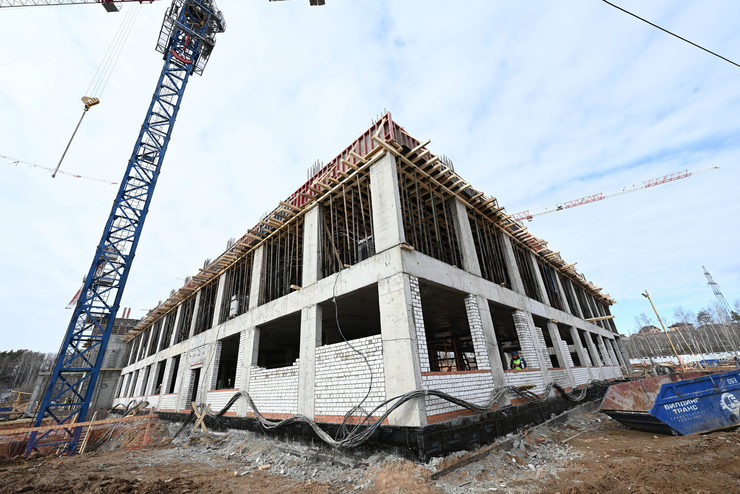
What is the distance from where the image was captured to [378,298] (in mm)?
9484

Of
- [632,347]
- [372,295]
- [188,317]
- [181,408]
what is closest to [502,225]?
[372,295]

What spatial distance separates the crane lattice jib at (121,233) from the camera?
15648 mm

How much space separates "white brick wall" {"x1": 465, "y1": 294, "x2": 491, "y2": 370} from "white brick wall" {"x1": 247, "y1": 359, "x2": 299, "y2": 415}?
5.21 metres

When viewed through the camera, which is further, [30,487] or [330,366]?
[330,366]

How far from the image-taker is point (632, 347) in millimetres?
73625

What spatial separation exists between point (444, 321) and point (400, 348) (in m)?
8.44

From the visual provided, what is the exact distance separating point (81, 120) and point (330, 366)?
29573 mm

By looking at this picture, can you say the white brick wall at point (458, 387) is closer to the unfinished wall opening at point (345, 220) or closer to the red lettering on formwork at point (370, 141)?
the unfinished wall opening at point (345, 220)

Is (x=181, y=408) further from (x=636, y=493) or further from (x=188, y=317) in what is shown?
(x=636, y=493)

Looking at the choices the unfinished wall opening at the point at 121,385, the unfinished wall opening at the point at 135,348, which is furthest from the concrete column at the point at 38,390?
the unfinished wall opening at the point at 135,348

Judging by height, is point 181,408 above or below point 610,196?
below

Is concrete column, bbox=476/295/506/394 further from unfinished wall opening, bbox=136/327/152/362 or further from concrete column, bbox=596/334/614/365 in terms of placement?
unfinished wall opening, bbox=136/327/152/362

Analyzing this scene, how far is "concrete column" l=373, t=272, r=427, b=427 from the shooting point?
5.94m

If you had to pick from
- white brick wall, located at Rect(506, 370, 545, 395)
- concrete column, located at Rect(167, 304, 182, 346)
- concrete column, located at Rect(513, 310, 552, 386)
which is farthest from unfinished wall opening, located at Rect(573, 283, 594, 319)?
concrete column, located at Rect(167, 304, 182, 346)
